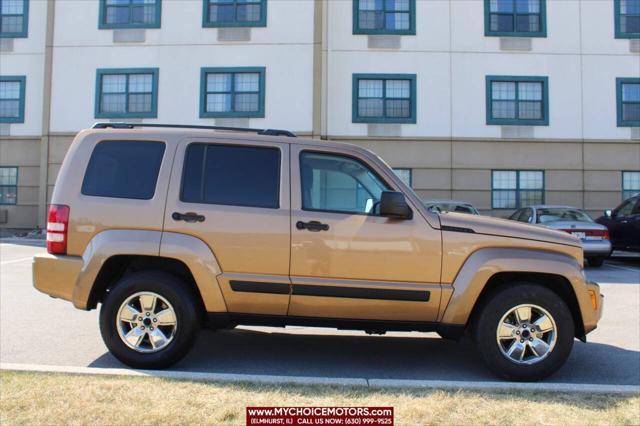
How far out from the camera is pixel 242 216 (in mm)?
4562

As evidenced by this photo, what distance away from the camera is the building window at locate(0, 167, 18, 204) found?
2116cm

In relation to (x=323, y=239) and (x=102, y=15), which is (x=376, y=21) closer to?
(x=102, y=15)

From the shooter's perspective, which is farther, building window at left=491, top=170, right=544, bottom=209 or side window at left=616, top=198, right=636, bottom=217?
building window at left=491, top=170, right=544, bottom=209

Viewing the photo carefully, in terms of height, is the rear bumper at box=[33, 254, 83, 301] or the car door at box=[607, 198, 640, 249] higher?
the car door at box=[607, 198, 640, 249]

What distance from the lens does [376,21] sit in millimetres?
19750

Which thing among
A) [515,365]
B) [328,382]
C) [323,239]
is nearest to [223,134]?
[323,239]

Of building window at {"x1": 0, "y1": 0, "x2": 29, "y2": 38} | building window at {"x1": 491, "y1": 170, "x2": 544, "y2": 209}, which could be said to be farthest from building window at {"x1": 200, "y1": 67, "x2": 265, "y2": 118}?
building window at {"x1": 491, "y1": 170, "x2": 544, "y2": 209}

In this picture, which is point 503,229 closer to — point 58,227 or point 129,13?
point 58,227

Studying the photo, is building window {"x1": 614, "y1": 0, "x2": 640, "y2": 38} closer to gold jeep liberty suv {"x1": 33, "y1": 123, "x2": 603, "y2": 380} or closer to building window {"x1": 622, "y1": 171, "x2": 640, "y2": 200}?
building window {"x1": 622, "y1": 171, "x2": 640, "y2": 200}

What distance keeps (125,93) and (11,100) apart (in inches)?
204

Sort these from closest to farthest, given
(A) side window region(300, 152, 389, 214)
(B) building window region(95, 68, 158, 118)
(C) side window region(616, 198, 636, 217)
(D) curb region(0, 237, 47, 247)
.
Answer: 1. (A) side window region(300, 152, 389, 214)
2. (C) side window region(616, 198, 636, 217)
3. (D) curb region(0, 237, 47, 247)
4. (B) building window region(95, 68, 158, 118)

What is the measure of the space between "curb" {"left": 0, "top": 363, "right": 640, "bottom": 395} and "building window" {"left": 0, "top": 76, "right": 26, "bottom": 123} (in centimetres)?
1993

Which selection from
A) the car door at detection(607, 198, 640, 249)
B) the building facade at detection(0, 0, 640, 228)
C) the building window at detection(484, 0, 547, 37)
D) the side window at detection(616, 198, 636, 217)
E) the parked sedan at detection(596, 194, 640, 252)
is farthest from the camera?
the building window at detection(484, 0, 547, 37)

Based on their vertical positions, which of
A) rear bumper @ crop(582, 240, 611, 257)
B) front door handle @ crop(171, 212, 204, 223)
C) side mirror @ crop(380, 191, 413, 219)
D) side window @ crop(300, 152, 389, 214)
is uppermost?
side window @ crop(300, 152, 389, 214)
